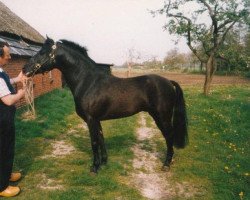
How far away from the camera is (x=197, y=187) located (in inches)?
213

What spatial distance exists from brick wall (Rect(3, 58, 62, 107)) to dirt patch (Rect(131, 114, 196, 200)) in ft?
23.1

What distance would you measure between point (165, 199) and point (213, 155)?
263cm

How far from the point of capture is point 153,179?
585cm

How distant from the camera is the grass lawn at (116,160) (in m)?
5.20

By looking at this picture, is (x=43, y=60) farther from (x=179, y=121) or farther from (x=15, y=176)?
(x=179, y=121)

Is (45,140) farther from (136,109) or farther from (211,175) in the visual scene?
(211,175)

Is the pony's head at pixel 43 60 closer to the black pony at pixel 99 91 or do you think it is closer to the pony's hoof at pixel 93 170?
the black pony at pixel 99 91

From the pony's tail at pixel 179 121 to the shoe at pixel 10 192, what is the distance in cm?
347

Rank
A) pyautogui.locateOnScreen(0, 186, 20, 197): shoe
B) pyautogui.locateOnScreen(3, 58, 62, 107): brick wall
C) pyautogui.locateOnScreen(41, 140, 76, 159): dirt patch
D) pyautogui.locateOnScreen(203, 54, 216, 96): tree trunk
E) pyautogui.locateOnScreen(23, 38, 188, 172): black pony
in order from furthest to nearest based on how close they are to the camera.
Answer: pyautogui.locateOnScreen(203, 54, 216, 96): tree trunk, pyautogui.locateOnScreen(3, 58, 62, 107): brick wall, pyautogui.locateOnScreen(41, 140, 76, 159): dirt patch, pyautogui.locateOnScreen(23, 38, 188, 172): black pony, pyautogui.locateOnScreen(0, 186, 20, 197): shoe

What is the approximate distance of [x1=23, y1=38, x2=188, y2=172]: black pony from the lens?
Answer: 19.6 feet

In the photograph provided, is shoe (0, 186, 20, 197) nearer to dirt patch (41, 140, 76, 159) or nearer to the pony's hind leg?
dirt patch (41, 140, 76, 159)

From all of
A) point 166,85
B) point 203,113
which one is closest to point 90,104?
point 166,85

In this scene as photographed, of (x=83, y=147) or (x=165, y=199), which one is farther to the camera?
(x=83, y=147)

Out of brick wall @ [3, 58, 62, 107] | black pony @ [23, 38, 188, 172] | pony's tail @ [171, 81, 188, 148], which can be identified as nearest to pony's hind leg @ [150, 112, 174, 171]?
black pony @ [23, 38, 188, 172]
